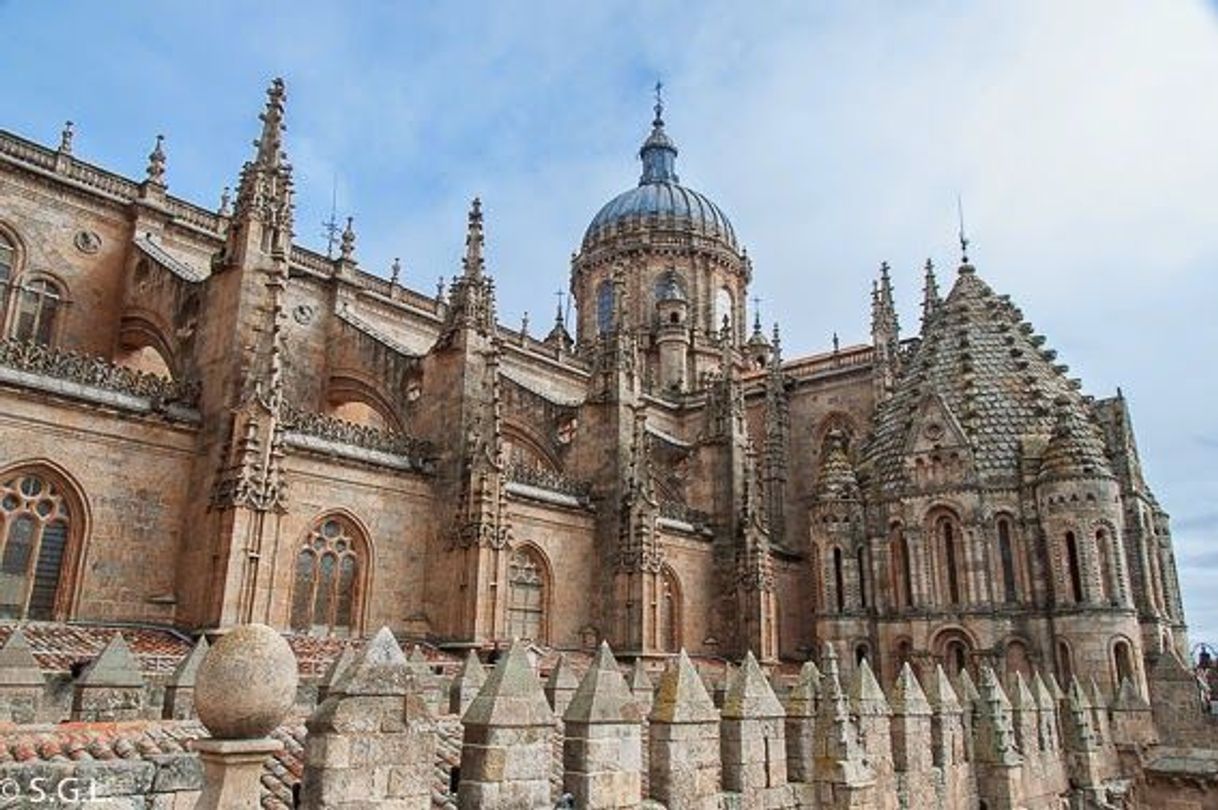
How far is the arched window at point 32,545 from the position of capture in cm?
1570

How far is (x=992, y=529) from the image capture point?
27.5 m

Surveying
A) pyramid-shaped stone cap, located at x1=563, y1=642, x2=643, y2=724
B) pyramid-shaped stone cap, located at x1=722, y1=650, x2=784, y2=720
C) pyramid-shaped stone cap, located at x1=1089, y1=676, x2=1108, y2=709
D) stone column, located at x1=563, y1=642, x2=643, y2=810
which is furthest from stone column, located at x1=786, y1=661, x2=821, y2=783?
pyramid-shaped stone cap, located at x1=1089, y1=676, x2=1108, y2=709

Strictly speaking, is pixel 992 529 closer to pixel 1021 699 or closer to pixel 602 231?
pixel 1021 699

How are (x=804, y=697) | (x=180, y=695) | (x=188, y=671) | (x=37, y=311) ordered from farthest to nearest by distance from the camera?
(x=37, y=311)
(x=804, y=697)
(x=188, y=671)
(x=180, y=695)

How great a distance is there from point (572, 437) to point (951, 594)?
12.8 metres

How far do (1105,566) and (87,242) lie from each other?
97.3ft

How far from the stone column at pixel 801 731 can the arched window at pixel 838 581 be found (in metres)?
17.9

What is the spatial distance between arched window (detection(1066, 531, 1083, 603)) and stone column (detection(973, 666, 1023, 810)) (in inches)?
403

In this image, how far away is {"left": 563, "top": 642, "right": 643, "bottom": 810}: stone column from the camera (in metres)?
8.48

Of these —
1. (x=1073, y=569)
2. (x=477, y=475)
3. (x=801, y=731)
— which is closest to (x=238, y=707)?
(x=801, y=731)

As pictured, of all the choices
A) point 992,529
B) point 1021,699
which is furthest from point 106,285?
point 992,529

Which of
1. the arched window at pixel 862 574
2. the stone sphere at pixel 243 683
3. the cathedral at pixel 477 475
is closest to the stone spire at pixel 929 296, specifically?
the cathedral at pixel 477 475

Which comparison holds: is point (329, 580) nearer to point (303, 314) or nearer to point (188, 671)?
point (188, 671)

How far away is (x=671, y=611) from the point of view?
2967cm
